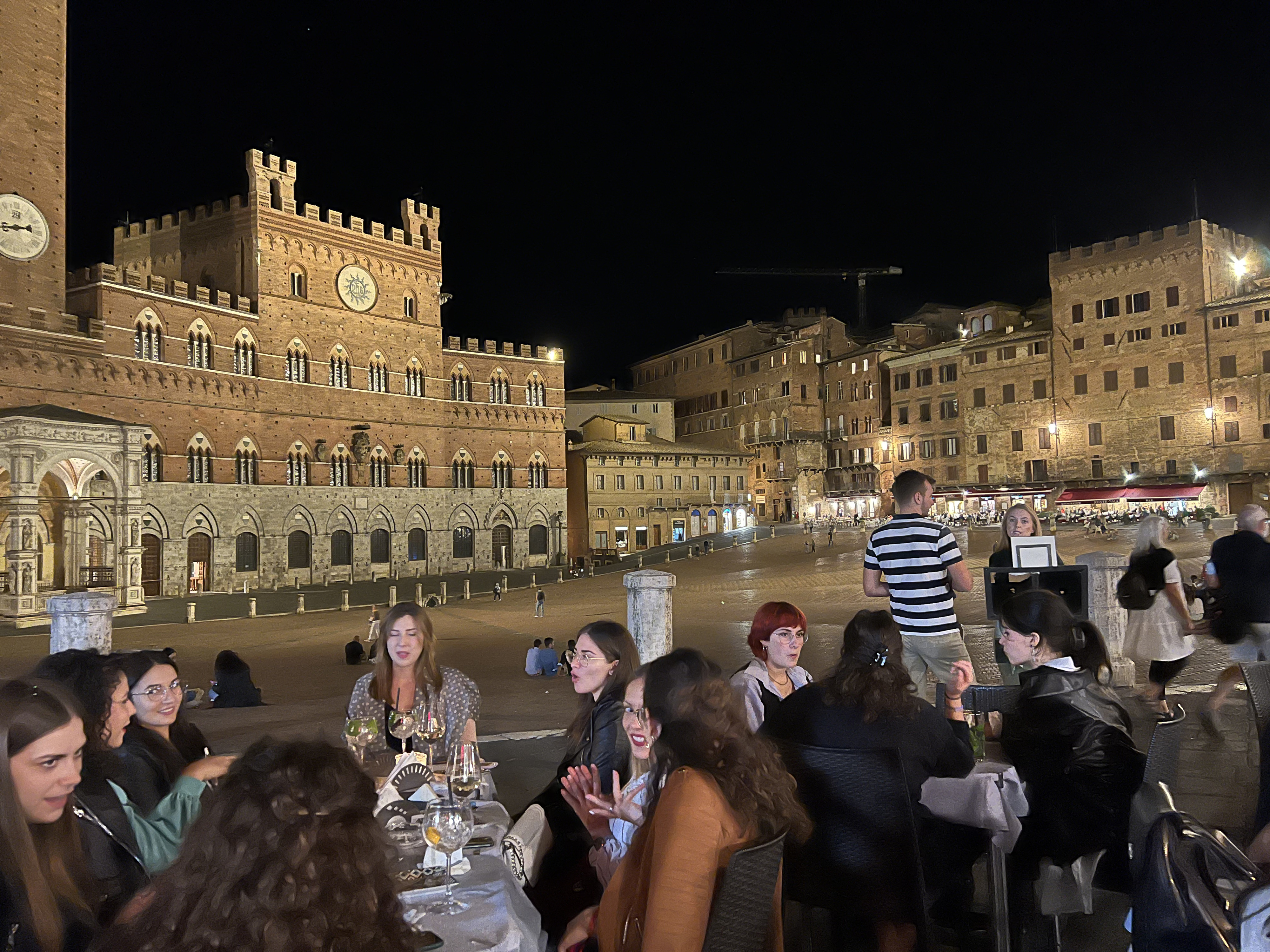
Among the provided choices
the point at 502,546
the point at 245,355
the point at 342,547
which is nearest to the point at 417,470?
the point at 342,547

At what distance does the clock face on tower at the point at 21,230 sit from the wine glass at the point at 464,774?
30346 millimetres

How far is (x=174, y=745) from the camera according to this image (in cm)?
412

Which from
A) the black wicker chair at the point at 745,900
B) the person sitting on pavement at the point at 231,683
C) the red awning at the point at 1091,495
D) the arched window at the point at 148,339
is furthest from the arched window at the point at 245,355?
the red awning at the point at 1091,495

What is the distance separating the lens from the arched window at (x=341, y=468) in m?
36.7

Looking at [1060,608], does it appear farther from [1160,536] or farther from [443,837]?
[1160,536]

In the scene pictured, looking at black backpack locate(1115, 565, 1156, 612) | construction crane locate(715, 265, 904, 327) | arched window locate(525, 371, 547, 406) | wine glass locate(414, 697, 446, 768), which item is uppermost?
construction crane locate(715, 265, 904, 327)

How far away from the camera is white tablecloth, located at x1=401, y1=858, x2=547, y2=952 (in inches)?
95.6

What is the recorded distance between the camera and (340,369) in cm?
3703

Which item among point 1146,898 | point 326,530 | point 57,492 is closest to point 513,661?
point 1146,898

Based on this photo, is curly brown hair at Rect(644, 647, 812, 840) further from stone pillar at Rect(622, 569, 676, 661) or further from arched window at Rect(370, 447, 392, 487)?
arched window at Rect(370, 447, 392, 487)

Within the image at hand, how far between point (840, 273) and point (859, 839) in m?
97.8

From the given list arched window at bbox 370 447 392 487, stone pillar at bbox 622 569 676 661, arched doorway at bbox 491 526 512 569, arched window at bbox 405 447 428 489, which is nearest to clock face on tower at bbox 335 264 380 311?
arched window at bbox 370 447 392 487

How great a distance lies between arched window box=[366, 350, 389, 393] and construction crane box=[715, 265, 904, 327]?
62145 mm

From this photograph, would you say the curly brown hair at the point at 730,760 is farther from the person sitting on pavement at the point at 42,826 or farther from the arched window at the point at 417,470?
the arched window at the point at 417,470
